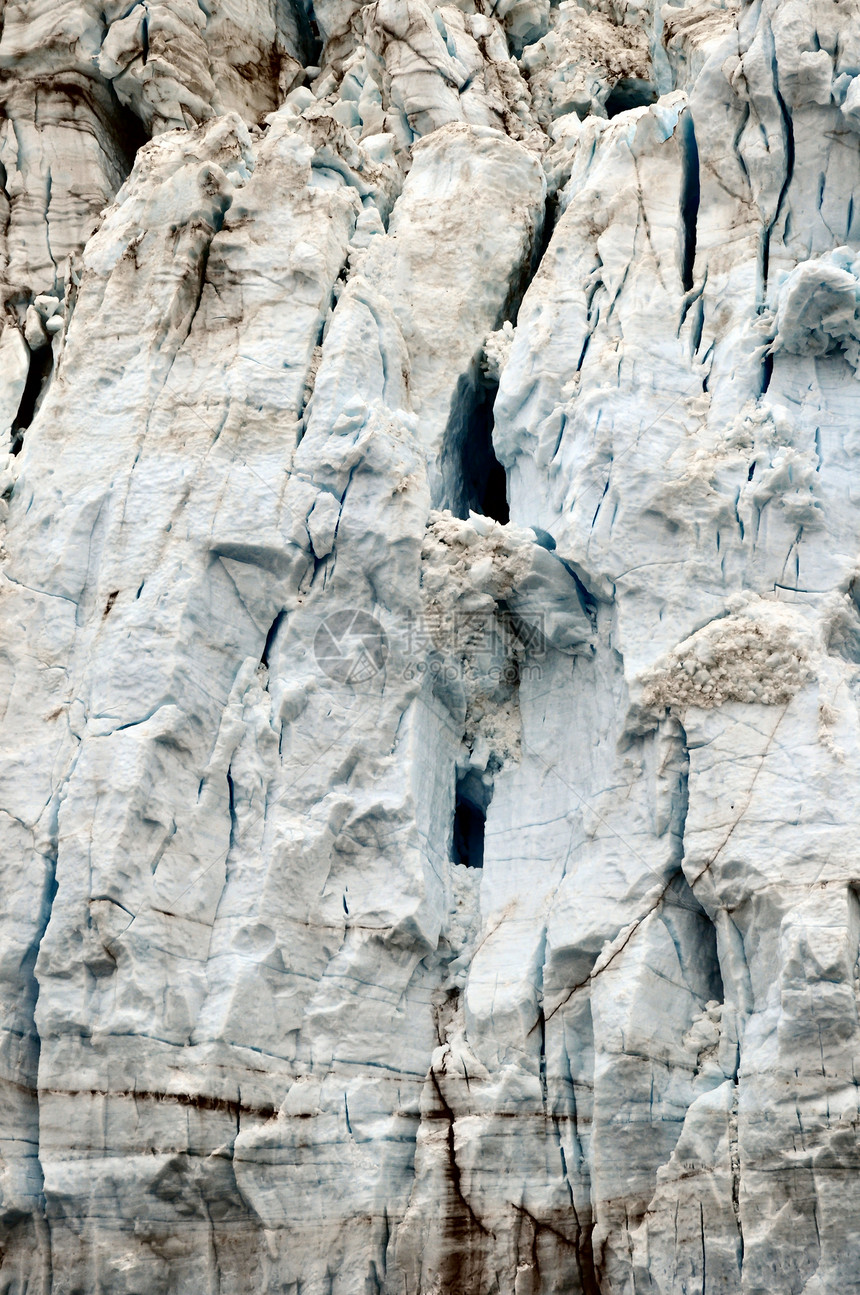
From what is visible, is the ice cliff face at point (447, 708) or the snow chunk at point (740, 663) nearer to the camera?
the ice cliff face at point (447, 708)

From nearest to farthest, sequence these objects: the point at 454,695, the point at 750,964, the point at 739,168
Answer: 1. the point at 750,964
2. the point at 454,695
3. the point at 739,168

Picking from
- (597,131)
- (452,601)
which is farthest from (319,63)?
(452,601)

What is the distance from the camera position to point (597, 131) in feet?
41.1

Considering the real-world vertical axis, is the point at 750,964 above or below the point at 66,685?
below

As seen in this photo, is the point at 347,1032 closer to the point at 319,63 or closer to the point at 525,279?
the point at 525,279

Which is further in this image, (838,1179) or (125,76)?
(125,76)

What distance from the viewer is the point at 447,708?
1040cm

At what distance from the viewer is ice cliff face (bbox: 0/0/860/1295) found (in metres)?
8.41

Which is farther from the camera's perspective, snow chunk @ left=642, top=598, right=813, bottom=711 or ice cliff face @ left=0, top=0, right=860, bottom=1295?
snow chunk @ left=642, top=598, right=813, bottom=711

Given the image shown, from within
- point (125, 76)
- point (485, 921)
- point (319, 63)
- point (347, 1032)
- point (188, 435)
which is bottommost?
point (347, 1032)

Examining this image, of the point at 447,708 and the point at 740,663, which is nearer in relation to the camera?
the point at 740,663

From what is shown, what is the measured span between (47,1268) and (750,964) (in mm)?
5294

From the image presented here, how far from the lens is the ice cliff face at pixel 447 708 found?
27.6 ft

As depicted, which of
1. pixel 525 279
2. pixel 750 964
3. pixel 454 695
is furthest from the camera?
pixel 525 279
